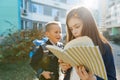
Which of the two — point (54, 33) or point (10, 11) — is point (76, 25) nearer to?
point (54, 33)

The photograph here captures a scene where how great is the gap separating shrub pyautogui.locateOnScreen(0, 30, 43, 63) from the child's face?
7527 mm

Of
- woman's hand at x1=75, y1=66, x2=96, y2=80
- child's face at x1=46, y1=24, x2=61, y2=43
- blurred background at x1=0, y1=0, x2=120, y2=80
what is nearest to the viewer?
woman's hand at x1=75, y1=66, x2=96, y2=80

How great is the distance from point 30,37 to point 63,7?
30383mm

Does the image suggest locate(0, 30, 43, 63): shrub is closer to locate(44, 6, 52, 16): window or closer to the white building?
the white building

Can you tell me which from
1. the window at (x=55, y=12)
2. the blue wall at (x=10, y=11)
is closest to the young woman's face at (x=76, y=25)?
the blue wall at (x=10, y=11)

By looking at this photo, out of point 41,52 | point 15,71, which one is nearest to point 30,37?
point 15,71

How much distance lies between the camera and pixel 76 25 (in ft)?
6.70

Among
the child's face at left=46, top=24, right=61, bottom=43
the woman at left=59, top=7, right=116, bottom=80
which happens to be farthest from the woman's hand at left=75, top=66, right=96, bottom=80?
the child's face at left=46, top=24, right=61, bottom=43

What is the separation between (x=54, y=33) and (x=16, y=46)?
26.4ft

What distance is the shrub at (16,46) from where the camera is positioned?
11.8 m

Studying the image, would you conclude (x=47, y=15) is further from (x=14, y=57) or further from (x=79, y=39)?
(x=79, y=39)

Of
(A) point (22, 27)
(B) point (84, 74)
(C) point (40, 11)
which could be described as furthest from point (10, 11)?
(B) point (84, 74)

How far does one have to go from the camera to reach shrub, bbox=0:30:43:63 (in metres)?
11.8

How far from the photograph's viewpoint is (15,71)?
10125mm
